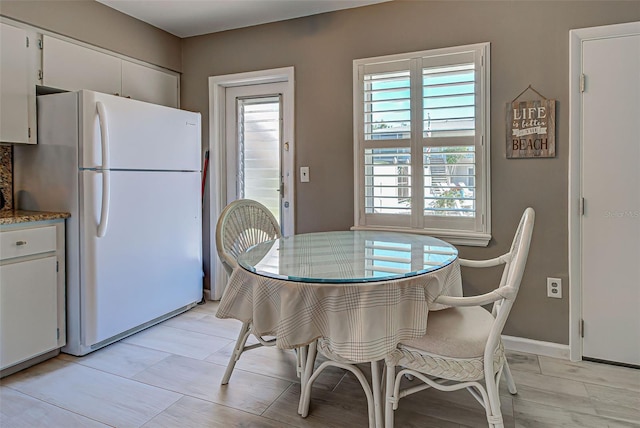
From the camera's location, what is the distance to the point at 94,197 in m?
2.46

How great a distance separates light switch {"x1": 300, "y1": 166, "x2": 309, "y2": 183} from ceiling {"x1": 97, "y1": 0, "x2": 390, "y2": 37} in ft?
3.94

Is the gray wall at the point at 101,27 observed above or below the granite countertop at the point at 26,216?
above

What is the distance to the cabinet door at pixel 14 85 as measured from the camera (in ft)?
7.68

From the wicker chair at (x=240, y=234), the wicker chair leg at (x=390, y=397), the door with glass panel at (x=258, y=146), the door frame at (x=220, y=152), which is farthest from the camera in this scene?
the door with glass panel at (x=258, y=146)

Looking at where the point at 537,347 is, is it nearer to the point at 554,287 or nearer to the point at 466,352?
the point at 554,287

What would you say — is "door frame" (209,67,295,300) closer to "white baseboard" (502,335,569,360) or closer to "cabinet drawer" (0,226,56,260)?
"cabinet drawer" (0,226,56,260)

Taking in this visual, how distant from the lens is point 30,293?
7.54 feet

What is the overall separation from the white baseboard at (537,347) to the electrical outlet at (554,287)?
0.31m

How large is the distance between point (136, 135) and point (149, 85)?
866 millimetres

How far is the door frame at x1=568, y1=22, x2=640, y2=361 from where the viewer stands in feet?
7.68

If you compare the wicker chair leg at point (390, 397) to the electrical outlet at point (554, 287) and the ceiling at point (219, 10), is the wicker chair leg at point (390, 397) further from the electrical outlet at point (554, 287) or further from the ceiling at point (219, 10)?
the ceiling at point (219, 10)

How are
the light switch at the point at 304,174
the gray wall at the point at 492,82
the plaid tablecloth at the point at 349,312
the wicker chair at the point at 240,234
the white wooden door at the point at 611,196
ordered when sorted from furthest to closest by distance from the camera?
the light switch at the point at 304,174, the gray wall at the point at 492,82, the white wooden door at the point at 611,196, the wicker chair at the point at 240,234, the plaid tablecloth at the point at 349,312

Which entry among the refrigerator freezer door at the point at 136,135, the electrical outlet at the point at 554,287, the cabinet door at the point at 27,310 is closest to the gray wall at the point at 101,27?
the refrigerator freezer door at the point at 136,135

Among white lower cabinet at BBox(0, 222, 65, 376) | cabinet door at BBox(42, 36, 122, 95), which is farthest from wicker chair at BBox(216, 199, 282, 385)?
cabinet door at BBox(42, 36, 122, 95)
